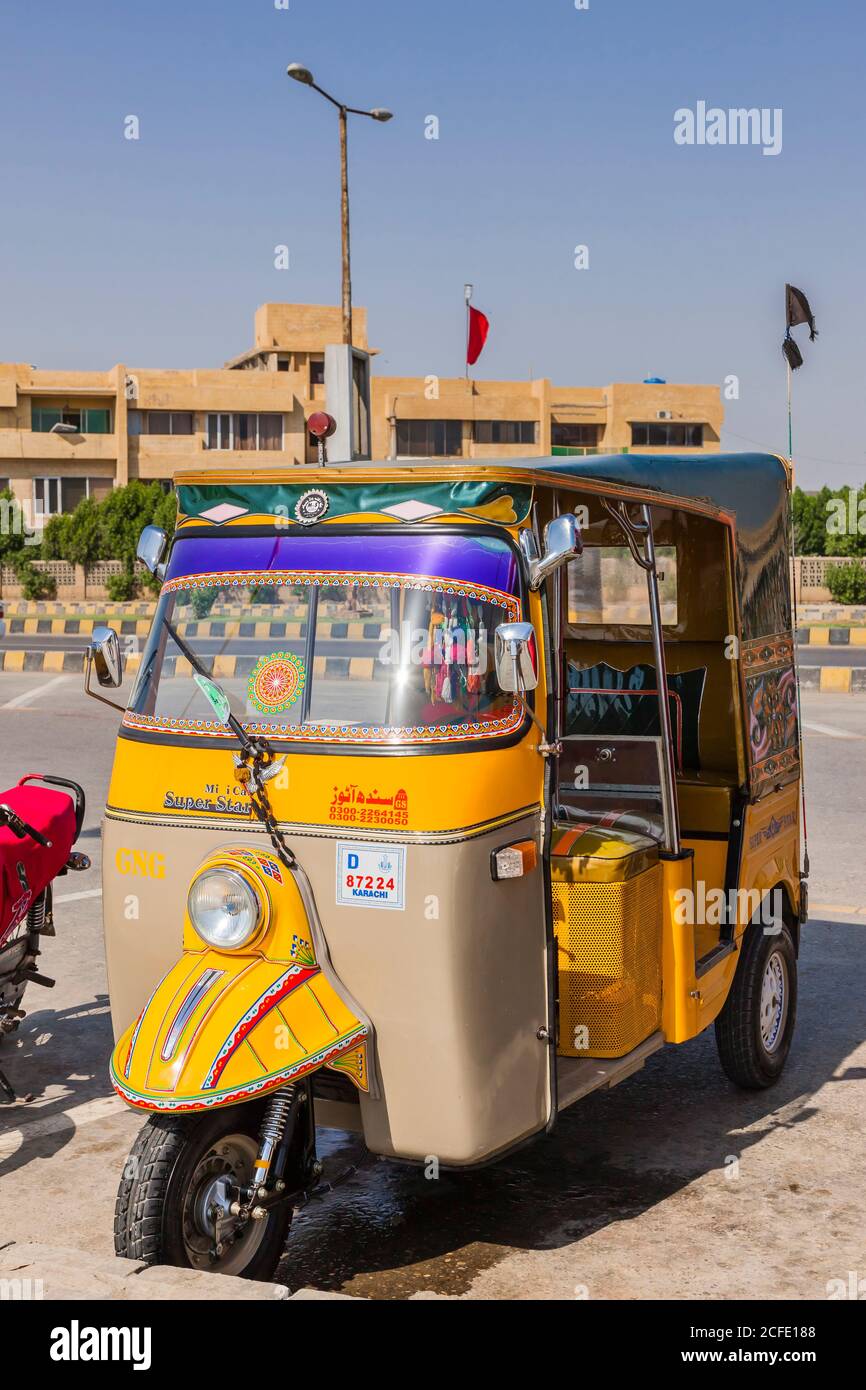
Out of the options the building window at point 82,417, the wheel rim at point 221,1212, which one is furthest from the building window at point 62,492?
the wheel rim at point 221,1212

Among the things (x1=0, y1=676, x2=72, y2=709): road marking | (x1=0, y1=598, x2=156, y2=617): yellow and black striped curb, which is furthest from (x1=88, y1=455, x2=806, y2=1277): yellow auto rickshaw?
(x1=0, y1=598, x2=156, y2=617): yellow and black striped curb

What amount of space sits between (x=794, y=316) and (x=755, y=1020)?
10.9ft

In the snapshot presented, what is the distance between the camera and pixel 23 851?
19.9 feet

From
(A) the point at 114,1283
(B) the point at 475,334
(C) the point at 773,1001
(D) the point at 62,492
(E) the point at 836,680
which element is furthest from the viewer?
(D) the point at 62,492

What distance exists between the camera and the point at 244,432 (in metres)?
64.9

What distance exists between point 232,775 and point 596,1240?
1.87m

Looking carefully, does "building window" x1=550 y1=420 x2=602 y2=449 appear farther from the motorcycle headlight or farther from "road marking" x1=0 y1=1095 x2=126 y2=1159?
the motorcycle headlight

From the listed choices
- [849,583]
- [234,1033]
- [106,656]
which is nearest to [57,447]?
[849,583]

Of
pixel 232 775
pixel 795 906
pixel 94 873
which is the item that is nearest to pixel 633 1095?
pixel 795 906

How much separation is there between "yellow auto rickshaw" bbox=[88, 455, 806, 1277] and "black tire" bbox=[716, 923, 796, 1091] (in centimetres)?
86

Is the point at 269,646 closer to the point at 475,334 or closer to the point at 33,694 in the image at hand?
the point at 475,334

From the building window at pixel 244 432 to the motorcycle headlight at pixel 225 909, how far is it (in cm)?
6138

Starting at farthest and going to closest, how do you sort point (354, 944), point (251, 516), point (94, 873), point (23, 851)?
1. point (94, 873)
2. point (23, 851)
3. point (251, 516)
4. point (354, 944)
